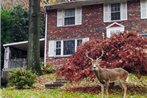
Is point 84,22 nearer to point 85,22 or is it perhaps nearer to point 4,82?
point 85,22

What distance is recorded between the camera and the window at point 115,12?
1035 inches

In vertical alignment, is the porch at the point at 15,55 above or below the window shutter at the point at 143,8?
below

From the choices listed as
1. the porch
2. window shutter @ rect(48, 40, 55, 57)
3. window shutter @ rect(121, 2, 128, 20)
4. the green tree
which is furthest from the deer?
the green tree

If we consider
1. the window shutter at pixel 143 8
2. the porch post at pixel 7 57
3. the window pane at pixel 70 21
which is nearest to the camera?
the window shutter at pixel 143 8

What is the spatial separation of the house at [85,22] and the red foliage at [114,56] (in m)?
12.0

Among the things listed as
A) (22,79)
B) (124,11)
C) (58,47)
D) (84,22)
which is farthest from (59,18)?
(22,79)

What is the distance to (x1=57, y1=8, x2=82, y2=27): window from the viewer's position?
27.9m

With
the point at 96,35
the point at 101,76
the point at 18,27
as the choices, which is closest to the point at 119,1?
the point at 96,35

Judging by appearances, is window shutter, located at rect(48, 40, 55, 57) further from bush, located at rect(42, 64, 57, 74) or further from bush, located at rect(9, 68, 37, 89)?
bush, located at rect(9, 68, 37, 89)

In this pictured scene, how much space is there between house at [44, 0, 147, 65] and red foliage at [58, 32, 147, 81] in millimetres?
11956

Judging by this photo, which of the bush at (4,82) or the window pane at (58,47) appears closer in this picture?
the bush at (4,82)

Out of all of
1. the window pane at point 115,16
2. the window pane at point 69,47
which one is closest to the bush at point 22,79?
the window pane at point 69,47

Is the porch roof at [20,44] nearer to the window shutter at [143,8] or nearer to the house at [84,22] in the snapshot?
the house at [84,22]

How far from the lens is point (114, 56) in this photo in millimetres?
13234
